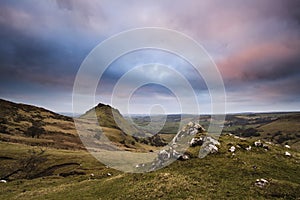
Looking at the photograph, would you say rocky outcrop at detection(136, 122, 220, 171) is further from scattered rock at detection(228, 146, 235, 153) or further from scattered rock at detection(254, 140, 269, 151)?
scattered rock at detection(254, 140, 269, 151)

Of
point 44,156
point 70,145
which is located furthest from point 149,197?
point 70,145

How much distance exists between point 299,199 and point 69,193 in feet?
93.5

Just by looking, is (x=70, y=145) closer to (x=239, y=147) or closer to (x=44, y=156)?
(x=44, y=156)

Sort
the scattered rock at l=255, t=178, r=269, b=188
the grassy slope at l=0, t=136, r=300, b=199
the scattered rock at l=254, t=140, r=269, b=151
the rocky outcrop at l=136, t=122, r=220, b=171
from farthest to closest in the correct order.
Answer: the scattered rock at l=254, t=140, r=269, b=151
the rocky outcrop at l=136, t=122, r=220, b=171
the scattered rock at l=255, t=178, r=269, b=188
the grassy slope at l=0, t=136, r=300, b=199

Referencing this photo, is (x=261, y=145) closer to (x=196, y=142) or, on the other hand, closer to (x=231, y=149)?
(x=231, y=149)

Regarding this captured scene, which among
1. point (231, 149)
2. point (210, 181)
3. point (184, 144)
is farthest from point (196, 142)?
point (210, 181)

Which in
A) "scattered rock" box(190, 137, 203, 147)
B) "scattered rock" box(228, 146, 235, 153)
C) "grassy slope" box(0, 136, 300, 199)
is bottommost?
"grassy slope" box(0, 136, 300, 199)

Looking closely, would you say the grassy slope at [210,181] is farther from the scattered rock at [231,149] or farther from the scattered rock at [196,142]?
the scattered rock at [196,142]

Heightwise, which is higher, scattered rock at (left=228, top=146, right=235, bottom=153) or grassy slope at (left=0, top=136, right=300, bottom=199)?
scattered rock at (left=228, top=146, right=235, bottom=153)

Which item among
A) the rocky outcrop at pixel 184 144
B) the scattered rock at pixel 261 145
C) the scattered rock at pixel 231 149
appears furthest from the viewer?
the scattered rock at pixel 261 145

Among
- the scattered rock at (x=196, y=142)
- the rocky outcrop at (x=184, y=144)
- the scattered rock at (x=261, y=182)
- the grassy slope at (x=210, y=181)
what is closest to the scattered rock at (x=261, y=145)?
the grassy slope at (x=210, y=181)

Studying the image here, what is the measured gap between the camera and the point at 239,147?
38281 millimetres

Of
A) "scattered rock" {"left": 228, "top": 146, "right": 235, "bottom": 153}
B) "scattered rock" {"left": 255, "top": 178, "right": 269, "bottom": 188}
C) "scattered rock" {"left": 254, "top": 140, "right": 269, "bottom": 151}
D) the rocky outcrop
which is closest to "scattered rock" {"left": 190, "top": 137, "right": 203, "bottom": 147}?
the rocky outcrop

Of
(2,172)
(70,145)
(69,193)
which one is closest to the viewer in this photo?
(69,193)
